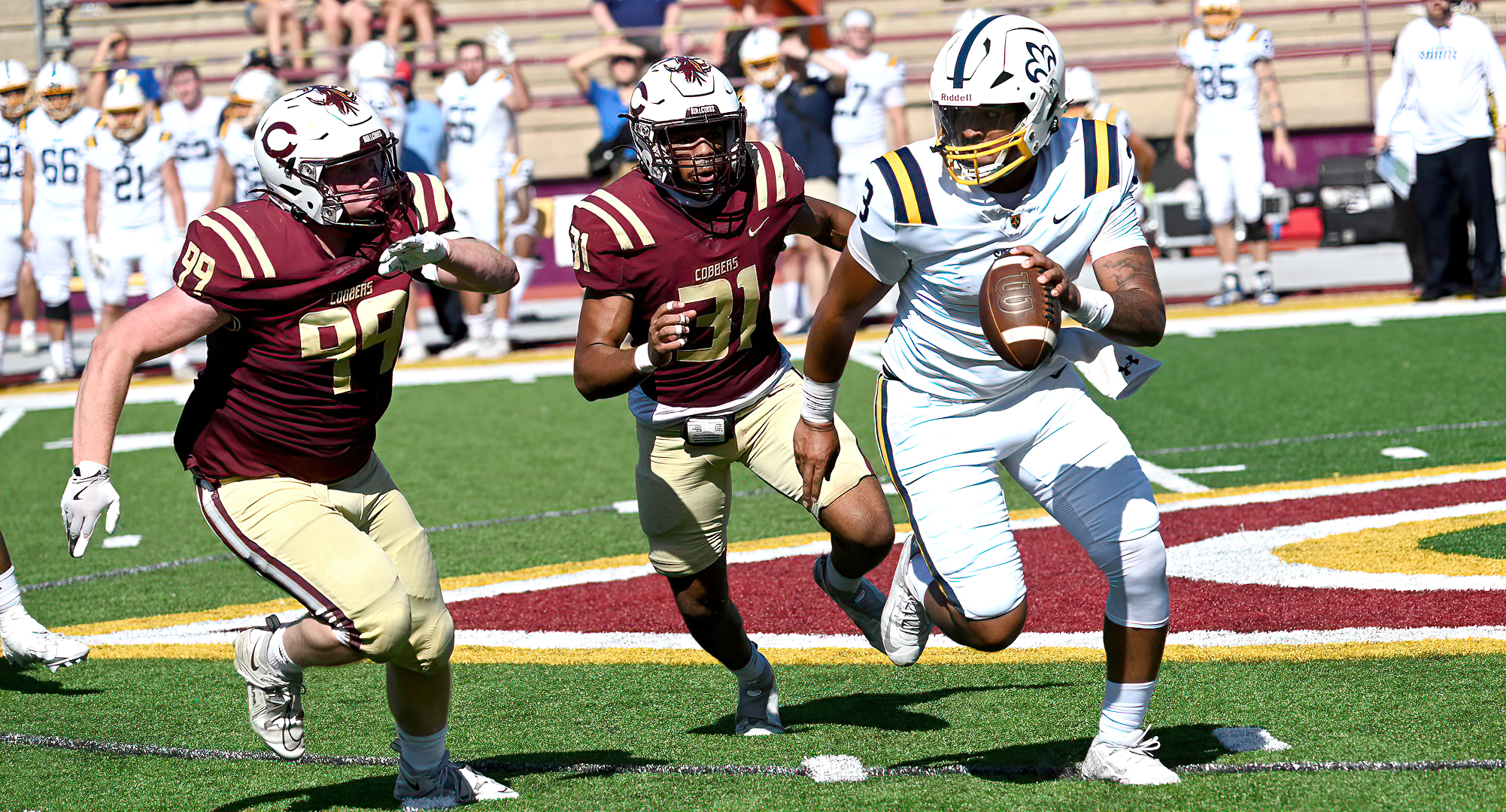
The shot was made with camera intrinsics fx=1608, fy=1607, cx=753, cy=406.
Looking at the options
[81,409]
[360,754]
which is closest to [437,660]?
[360,754]

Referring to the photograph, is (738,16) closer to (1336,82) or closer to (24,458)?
(1336,82)

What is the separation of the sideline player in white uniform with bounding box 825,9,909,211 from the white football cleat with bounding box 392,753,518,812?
27.2ft

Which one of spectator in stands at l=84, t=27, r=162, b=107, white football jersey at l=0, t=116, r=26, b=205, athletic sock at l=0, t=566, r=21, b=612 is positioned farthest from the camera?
spectator in stands at l=84, t=27, r=162, b=107

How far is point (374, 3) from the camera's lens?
18016 millimetres

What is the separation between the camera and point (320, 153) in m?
3.77

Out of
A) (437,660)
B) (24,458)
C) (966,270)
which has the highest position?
(966,270)

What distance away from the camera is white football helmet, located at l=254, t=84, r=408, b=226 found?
149 inches

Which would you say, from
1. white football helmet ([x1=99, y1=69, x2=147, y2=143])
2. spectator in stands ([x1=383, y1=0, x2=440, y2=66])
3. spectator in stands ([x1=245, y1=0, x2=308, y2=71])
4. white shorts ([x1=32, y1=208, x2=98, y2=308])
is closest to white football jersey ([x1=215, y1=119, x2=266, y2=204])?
white football helmet ([x1=99, y1=69, x2=147, y2=143])

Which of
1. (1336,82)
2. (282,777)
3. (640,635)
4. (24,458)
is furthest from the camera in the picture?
(1336,82)

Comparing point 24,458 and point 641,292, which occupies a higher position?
point 641,292

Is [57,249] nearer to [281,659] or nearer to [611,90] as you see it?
[611,90]

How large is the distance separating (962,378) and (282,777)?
2.05 metres

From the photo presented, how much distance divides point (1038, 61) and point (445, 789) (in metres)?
2.26

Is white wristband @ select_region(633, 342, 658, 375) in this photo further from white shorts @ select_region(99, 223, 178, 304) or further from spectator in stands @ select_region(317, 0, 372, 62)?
spectator in stands @ select_region(317, 0, 372, 62)
